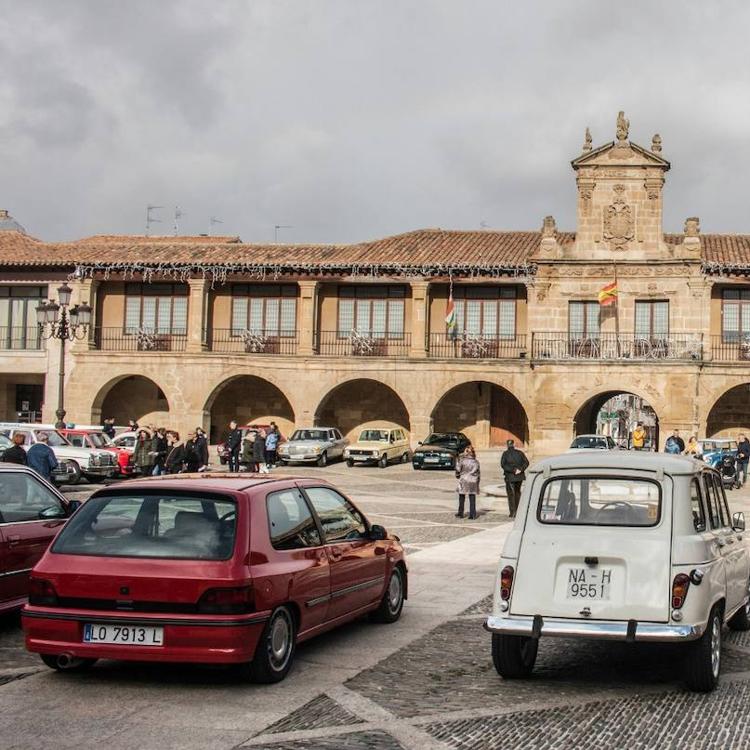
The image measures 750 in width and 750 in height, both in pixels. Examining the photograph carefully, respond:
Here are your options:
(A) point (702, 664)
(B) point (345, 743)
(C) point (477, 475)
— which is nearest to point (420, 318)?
(C) point (477, 475)

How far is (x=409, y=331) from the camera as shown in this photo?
43156mm

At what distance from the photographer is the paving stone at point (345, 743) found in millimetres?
6043

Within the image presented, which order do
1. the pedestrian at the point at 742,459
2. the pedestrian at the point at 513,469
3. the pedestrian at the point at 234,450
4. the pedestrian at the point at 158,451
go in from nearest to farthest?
the pedestrian at the point at 513,469
the pedestrian at the point at 158,451
the pedestrian at the point at 234,450
the pedestrian at the point at 742,459

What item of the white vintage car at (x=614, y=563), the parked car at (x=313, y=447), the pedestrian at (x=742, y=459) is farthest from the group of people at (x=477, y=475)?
the parked car at (x=313, y=447)

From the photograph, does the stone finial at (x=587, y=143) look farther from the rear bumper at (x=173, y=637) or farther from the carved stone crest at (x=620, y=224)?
the rear bumper at (x=173, y=637)

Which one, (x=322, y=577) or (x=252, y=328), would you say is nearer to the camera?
(x=322, y=577)

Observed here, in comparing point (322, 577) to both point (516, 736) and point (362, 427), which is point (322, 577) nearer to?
point (516, 736)

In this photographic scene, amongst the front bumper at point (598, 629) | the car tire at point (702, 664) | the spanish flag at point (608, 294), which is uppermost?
the spanish flag at point (608, 294)

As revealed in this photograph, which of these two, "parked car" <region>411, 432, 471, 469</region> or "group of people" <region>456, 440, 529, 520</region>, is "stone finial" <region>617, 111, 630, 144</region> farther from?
"group of people" <region>456, 440, 529, 520</region>

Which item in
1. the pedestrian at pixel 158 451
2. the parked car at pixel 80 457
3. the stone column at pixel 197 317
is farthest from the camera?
the stone column at pixel 197 317

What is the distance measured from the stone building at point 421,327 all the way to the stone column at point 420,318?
0.20 ft

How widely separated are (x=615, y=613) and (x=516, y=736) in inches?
51.2

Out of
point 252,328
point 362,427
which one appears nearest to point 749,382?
point 362,427

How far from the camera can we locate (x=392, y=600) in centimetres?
1001
